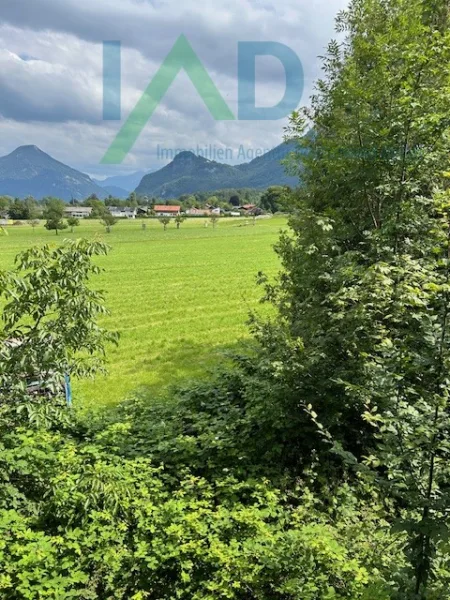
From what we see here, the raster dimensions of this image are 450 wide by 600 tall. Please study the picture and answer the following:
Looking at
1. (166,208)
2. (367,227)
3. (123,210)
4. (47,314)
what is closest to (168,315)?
(367,227)

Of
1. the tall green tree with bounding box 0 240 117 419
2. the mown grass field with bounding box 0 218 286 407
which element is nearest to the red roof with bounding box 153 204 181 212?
the mown grass field with bounding box 0 218 286 407

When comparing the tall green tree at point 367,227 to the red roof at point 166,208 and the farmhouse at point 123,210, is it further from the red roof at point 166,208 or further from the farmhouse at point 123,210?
the red roof at point 166,208

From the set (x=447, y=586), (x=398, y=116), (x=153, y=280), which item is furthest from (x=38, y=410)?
(x=153, y=280)

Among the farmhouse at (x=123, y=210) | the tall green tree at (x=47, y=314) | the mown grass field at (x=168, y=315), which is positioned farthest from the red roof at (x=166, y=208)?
the tall green tree at (x=47, y=314)

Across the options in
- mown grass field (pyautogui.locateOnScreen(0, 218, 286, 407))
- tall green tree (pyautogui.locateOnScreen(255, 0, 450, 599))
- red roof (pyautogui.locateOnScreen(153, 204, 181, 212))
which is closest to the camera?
tall green tree (pyautogui.locateOnScreen(255, 0, 450, 599))

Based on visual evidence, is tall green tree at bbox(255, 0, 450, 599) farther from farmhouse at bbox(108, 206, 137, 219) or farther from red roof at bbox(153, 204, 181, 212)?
red roof at bbox(153, 204, 181, 212)

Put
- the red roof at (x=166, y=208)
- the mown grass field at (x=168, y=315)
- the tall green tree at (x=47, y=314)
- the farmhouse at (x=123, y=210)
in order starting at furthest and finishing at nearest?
the red roof at (x=166, y=208)
the farmhouse at (x=123, y=210)
the mown grass field at (x=168, y=315)
the tall green tree at (x=47, y=314)

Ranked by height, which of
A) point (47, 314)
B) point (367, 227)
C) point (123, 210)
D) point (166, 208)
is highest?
point (166, 208)

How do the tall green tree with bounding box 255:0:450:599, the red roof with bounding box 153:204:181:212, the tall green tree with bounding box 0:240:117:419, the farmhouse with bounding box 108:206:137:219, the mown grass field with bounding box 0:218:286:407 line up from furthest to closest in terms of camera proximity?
1. the red roof with bounding box 153:204:181:212
2. the farmhouse with bounding box 108:206:137:219
3. the mown grass field with bounding box 0:218:286:407
4. the tall green tree with bounding box 255:0:450:599
5. the tall green tree with bounding box 0:240:117:419

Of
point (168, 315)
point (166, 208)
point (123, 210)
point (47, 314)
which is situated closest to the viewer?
point (47, 314)

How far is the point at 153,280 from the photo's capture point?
69.4 feet

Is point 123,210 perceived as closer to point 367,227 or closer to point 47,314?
point 367,227

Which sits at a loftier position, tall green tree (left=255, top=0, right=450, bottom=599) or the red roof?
the red roof

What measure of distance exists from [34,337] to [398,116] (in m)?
4.27
